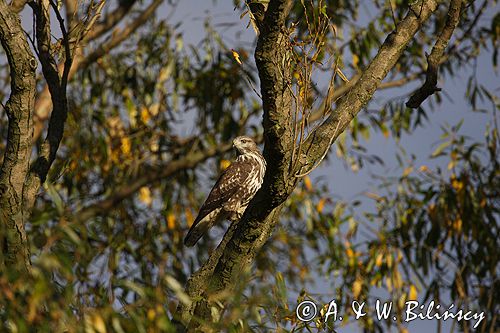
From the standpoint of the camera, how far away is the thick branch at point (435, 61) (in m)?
4.13

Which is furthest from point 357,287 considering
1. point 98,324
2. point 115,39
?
point 98,324

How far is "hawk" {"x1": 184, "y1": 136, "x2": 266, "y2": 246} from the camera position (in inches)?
252

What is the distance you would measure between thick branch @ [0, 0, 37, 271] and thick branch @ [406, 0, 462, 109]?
164cm

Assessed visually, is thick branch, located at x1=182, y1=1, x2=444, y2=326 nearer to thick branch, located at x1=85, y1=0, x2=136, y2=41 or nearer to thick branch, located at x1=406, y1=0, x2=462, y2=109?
thick branch, located at x1=406, y1=0, x2=462, y2=109

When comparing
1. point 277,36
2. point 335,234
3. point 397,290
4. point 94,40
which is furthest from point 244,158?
point 277,36

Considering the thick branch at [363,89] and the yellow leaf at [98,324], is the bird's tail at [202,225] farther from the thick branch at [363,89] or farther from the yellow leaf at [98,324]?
the yellow leaf at [98,324]

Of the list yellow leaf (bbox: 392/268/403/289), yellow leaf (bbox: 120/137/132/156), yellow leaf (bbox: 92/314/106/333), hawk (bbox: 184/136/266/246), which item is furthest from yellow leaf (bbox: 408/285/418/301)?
yellow leaf (bbox: 92/314/106/333)

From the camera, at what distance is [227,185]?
6508 mm

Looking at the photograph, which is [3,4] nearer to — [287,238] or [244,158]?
[244,158]

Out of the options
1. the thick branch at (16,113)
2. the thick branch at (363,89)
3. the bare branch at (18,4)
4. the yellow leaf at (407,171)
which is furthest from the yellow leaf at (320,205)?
the thick branch at (16,113)

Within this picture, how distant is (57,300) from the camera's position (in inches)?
117

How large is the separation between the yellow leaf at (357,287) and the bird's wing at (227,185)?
1.35m

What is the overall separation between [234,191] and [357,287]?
1585mm

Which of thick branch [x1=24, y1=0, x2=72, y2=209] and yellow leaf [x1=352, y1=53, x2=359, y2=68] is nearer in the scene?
thick branch [x1=24, y1=0, x2=72, y2=209]
